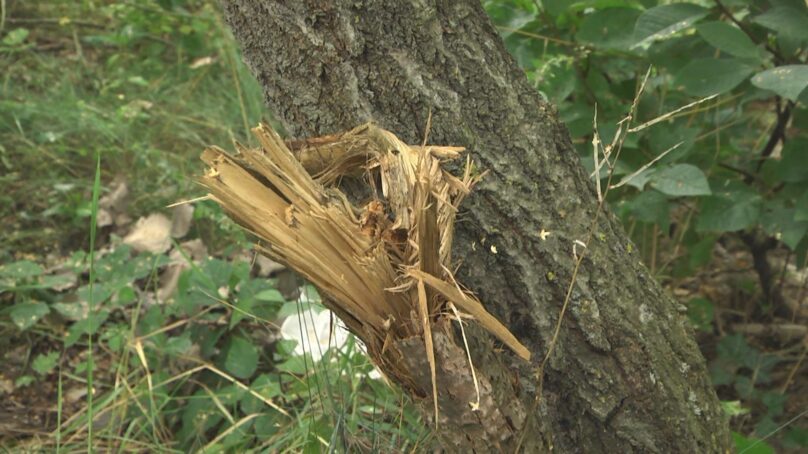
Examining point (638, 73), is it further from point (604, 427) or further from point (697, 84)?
point (604, 427)

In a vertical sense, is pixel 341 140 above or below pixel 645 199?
above

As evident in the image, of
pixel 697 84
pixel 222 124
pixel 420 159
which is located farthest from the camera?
pixel 222 124

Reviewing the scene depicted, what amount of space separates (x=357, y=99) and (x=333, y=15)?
0.13 meters

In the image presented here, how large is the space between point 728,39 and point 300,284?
59.6 inches

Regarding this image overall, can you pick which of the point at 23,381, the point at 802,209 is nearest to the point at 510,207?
the point at 802,209

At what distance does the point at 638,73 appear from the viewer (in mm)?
2191

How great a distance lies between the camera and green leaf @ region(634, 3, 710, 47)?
5.76 feet

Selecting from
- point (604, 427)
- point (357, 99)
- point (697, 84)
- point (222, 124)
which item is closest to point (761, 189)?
point (697, 84)

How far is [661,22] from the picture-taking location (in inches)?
69.6

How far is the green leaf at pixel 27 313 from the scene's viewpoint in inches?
97.0

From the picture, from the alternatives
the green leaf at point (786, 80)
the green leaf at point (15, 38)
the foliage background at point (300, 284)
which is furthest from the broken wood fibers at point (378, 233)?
the green leaf at point (15, 38)

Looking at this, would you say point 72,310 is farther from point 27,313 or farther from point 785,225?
point 785,225

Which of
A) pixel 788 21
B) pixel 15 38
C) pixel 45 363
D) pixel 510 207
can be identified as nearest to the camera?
pixel 510 207

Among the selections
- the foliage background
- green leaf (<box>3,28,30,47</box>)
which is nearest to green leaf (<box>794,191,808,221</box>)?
the foliage background
